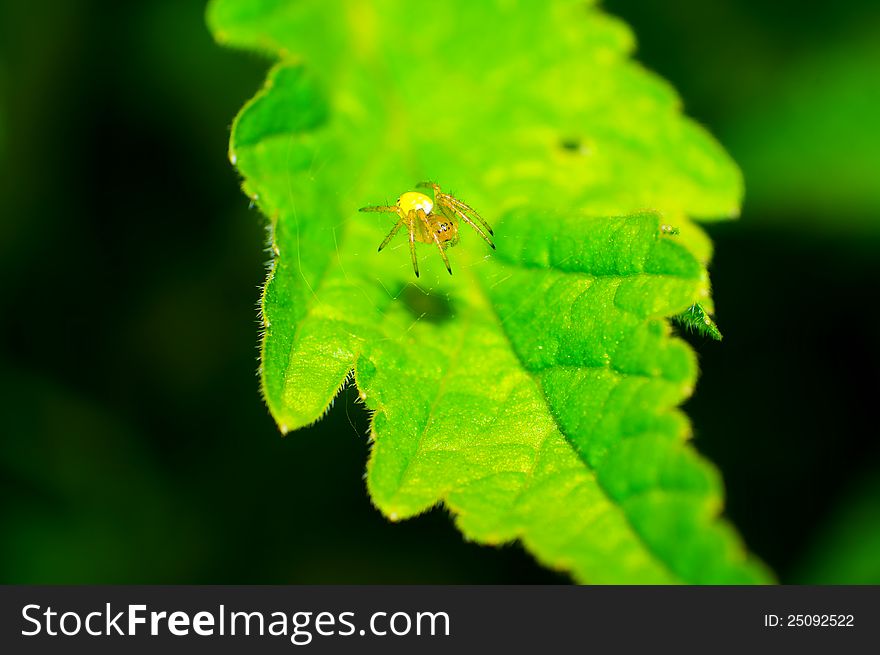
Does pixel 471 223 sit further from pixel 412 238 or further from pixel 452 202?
pixel 412 238

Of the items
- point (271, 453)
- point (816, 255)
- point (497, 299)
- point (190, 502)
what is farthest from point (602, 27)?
point (190, 502)

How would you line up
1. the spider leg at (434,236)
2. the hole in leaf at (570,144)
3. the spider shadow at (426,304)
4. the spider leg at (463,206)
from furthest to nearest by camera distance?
the hole in leaf at (570,144)
the spider leg at (463,206)
the spider leg at (434,236)
the spider shadow at (426,304)

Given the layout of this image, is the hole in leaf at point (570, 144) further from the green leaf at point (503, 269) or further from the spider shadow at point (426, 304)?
the spider shadow at point (426, 304)

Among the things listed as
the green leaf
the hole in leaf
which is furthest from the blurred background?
the hole in leaf

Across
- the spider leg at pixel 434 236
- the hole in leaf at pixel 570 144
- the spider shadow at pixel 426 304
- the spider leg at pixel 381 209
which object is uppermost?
the hole in leaf at pixel 570 144

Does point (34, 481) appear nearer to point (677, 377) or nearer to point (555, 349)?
point (555, 349)

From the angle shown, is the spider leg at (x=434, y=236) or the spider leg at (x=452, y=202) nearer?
the spider leg at (x=434, y=236)

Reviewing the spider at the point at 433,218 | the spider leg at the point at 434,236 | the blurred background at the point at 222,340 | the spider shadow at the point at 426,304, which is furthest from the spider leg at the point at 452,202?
the blurred background at the point at 222,340
